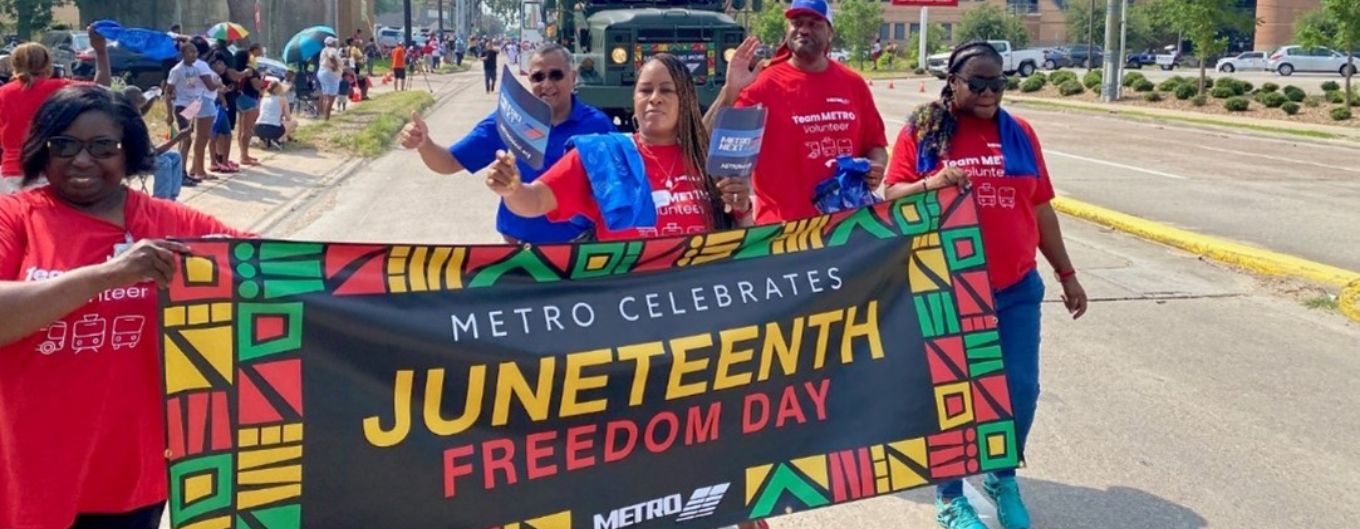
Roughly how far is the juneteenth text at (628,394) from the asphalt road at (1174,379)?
4.28 feet

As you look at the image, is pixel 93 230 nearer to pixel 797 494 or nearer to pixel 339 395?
pixel 339 395

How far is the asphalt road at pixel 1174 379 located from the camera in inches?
195

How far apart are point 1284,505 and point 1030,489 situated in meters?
0.96

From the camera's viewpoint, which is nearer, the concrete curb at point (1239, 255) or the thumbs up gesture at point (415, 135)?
the thumbs up gesture at point (415, 135)

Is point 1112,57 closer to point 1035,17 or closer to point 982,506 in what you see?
point 982,506

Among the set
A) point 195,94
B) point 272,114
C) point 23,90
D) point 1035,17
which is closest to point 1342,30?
point 272,114

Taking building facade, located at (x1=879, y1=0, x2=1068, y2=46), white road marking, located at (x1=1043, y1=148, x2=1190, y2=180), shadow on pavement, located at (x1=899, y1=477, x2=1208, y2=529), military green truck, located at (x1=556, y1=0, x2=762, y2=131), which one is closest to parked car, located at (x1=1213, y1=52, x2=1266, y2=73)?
building facade, located at (x1=879, y1=0, x2=1068, y2=46)

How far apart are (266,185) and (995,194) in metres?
12.1

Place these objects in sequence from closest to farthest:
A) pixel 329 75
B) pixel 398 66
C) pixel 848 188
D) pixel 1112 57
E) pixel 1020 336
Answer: pixel 1020 336, pixel 848 188, pixel 329 75, pixel 1112 57, pixel 398 66

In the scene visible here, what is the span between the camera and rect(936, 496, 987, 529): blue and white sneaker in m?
Answer: 4.50

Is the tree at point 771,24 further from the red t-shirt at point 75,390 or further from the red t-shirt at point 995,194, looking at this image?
the red t-shirt at point 75,390

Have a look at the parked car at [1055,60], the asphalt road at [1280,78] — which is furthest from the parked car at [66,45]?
the parked car at [1055,60]

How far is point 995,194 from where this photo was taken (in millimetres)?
4305

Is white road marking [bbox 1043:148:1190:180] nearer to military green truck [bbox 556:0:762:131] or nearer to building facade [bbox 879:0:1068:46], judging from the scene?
military green truck [bbox 556:0:762:131]
